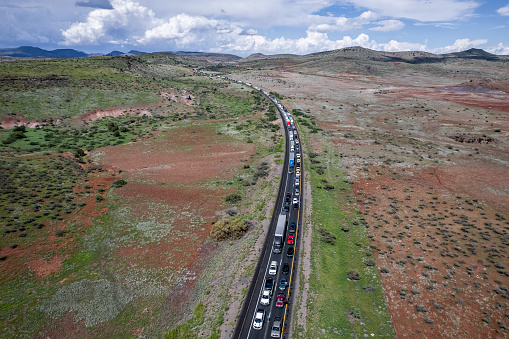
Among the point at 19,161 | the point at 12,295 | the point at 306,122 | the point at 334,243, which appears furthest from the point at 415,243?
the point at 19,161

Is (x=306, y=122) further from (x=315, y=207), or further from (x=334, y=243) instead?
(x=334, y=243)

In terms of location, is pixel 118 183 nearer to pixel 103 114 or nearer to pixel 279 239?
pixel 279 239

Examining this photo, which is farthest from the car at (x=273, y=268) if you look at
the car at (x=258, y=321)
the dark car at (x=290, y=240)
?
the car at (x=258, y=321)

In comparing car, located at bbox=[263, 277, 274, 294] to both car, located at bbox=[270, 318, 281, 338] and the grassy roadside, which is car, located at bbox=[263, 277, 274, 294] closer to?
the grassy roadside

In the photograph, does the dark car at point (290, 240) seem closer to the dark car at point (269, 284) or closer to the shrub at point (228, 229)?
the dark car at point (269, 284)

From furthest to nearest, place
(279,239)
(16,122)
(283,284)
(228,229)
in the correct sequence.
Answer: (16,122) < (228,229) < (279,239) < (283,284)

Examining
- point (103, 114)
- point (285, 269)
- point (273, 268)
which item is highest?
point (103, 114)

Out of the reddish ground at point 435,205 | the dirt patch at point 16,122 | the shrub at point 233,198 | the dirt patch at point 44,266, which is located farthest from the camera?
the dirt patch at point 16,122

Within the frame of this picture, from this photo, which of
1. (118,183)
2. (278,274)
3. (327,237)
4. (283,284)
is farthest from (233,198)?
(118,183)
